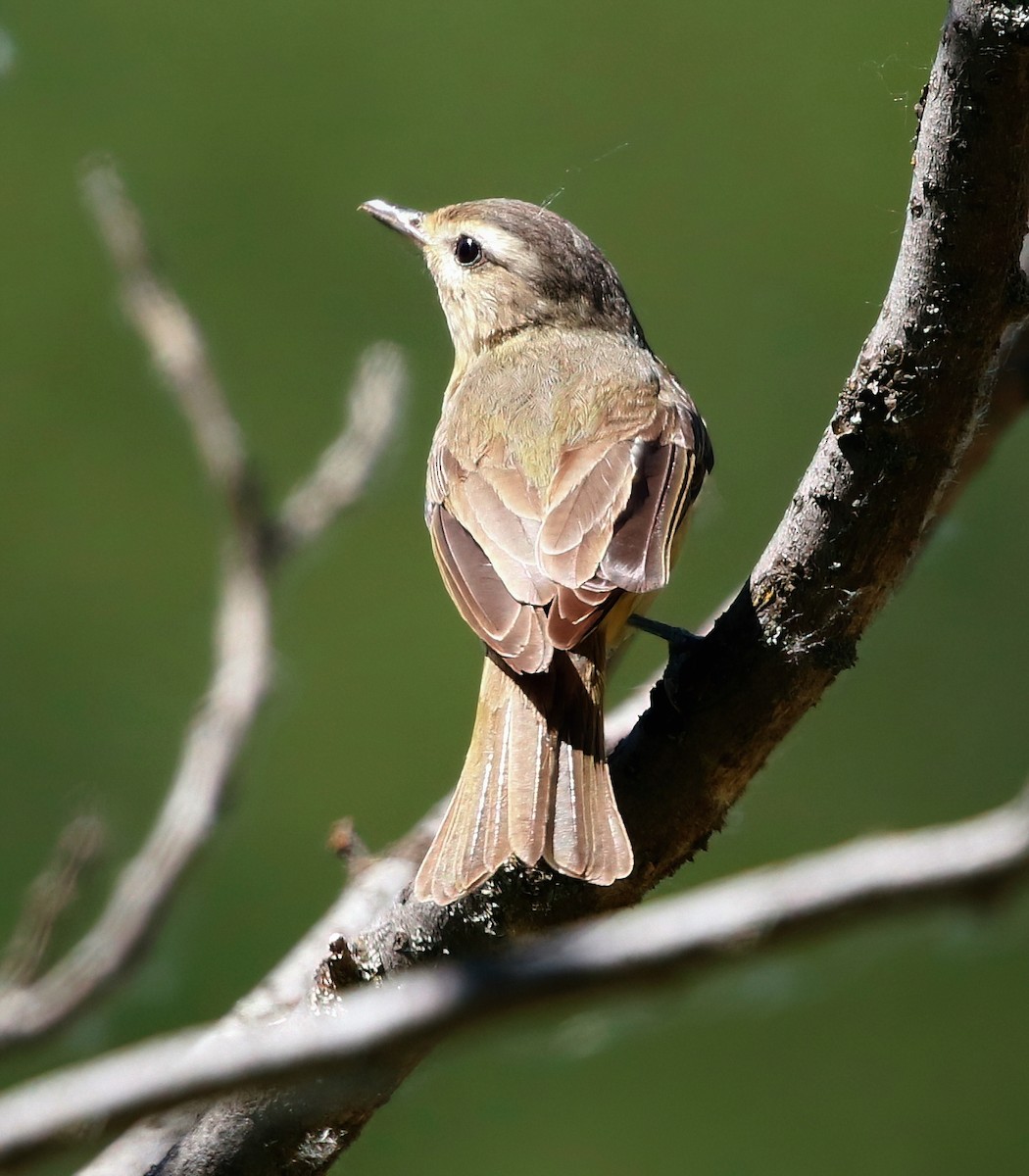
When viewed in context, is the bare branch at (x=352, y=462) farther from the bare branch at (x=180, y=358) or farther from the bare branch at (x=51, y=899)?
the bare branch at (x=51, y=899)

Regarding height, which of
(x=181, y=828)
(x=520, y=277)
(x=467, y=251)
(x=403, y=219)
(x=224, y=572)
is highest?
(x=403, y=219)

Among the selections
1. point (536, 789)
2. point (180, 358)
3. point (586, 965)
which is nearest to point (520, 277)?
point (180, 358)

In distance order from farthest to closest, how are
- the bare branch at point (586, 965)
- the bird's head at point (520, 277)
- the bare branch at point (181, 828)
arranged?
1. the bird's head at point (520, 277)
2. the bare branch at point (181, 828)
3. the bare branch at point (586, 965)

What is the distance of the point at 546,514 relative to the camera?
277cm

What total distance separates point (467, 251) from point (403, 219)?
312 millimetres

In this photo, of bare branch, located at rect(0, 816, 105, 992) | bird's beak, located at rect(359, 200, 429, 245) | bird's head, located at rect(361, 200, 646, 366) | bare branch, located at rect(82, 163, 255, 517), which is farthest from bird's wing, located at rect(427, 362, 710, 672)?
bird's beak, located at rect(359, 200, 429, 245)

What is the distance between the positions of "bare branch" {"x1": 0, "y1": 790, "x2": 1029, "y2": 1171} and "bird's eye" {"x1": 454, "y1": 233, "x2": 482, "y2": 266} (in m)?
3.20

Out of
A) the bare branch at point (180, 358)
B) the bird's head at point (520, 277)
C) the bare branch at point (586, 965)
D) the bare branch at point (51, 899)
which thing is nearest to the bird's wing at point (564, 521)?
the bare branch at point (180, 358)

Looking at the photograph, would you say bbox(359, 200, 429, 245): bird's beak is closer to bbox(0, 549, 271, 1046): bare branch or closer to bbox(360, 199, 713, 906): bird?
bbox(360, 199, 713, 906): bird

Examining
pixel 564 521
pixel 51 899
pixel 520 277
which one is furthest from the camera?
pixel 520 277

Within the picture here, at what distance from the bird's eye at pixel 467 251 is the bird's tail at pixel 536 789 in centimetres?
174

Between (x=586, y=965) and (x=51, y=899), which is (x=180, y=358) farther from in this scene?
(x=586, y=965)

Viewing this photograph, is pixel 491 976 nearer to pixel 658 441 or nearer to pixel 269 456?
pixel 658 441

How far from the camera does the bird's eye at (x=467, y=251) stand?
4.03 m
